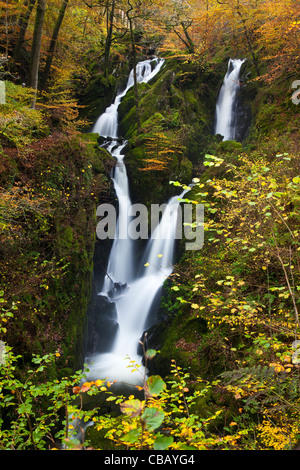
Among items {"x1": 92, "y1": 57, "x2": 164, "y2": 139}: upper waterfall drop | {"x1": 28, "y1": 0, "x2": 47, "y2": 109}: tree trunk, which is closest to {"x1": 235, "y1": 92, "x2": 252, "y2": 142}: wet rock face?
{"x1": 92, "y1": 57, "x2": 164, "y2": 139}: upper waterfall drop

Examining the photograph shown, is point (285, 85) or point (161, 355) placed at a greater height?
point (285, 85)

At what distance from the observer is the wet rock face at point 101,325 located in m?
8.20

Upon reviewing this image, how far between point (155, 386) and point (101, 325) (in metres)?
7.94

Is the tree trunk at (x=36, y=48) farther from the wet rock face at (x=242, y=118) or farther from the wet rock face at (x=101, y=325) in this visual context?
the wet rock face at (x=242, y=118)

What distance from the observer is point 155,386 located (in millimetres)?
1170

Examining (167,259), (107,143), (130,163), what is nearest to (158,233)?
(167,259)

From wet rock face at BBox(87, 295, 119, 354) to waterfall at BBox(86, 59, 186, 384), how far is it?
0.60 feet

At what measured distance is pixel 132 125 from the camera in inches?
559

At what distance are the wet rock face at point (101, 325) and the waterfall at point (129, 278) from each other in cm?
18

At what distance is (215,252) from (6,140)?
17.9 feet

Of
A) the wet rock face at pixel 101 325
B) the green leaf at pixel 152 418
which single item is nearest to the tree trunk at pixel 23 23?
the wet rock face at pixel 101 325

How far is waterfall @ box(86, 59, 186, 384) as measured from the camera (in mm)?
7887

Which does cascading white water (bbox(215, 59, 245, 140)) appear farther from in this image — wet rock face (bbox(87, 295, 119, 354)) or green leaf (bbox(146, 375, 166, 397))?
green leaf (bbox(146, 375, 166, 397))

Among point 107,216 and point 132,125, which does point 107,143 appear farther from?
point 107,216
